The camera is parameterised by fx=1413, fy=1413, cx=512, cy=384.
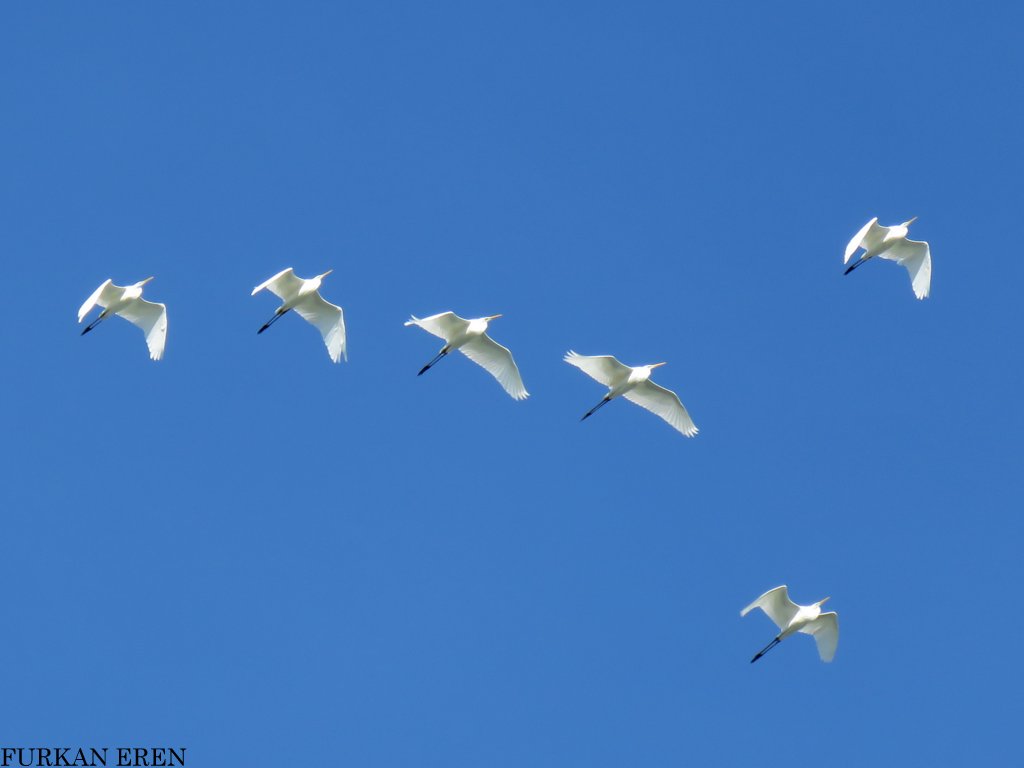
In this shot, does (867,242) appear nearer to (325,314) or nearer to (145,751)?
(325,314)

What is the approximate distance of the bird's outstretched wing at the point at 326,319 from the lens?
25.4m

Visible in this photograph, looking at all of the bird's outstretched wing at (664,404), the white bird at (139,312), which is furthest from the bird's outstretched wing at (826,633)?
the white bird at (139,312)

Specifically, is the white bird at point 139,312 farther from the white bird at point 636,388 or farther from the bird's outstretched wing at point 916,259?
the bird's outstretched wing at point 916,259

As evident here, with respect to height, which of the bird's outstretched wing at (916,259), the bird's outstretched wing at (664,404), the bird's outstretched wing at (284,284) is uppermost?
the bird's outstretched wing at (284,284)

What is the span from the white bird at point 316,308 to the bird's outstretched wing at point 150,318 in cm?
229

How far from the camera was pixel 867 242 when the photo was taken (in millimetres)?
27219

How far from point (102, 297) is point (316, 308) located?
12.9ft

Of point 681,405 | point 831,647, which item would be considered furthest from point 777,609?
point 681,405

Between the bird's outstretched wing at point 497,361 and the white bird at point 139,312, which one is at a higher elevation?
the white bird at point 139,312

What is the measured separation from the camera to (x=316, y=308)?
83.5ft

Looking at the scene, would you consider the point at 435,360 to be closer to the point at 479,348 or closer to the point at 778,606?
the point at 479,348

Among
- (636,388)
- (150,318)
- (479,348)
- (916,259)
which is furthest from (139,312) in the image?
(916,259)

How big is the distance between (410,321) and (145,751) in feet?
25.8

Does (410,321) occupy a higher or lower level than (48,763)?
higher
